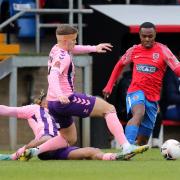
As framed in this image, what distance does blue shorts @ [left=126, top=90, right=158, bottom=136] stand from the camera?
15289 mm

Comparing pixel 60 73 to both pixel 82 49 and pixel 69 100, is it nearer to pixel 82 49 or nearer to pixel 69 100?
pixel 69 100

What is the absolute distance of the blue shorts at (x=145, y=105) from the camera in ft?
50.2

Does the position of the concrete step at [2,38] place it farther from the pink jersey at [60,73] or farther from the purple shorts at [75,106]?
the purple shorts at [75,106]

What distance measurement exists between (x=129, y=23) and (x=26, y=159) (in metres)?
8.01

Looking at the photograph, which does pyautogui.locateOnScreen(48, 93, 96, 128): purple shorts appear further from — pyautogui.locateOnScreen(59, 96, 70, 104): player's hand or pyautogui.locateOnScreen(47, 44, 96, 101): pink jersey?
pyautogui.locateOnScreen(59, 96, 70, 104): player's hand

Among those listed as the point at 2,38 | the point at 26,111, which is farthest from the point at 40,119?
the point at 2,38

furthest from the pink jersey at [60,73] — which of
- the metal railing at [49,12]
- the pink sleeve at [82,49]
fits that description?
the metal railing at [49,12]

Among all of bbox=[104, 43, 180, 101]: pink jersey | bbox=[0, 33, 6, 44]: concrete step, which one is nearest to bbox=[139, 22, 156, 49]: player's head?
bbox=[104, 43, 180, 101]: pink jersey
